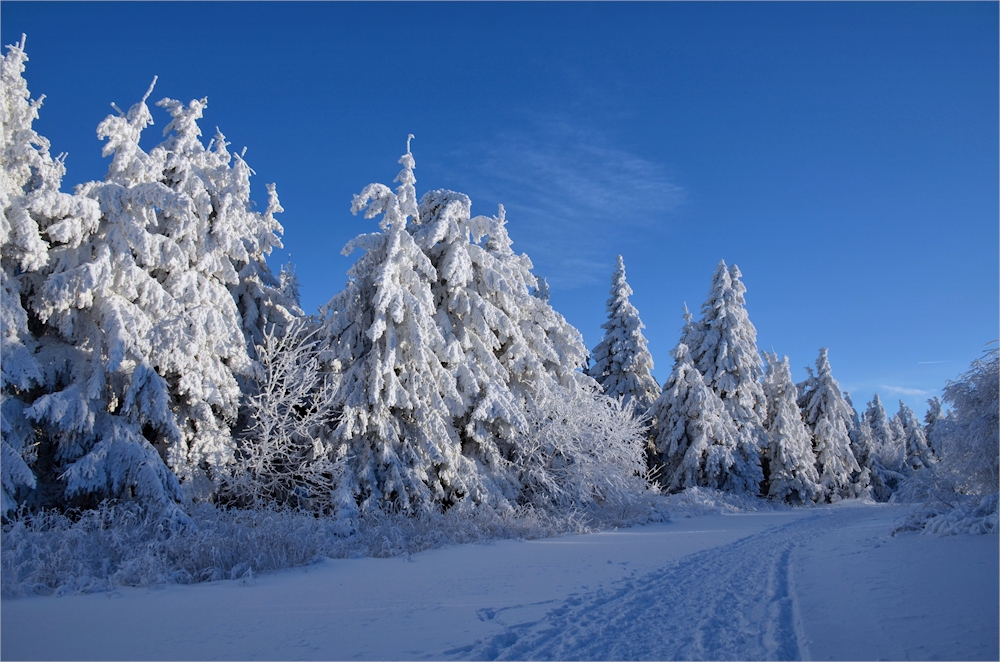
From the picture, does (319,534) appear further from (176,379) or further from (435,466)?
(176,379)

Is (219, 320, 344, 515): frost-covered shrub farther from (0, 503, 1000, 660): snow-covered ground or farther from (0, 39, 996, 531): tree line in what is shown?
(0, 503, 1000, 660): snow-covered ground

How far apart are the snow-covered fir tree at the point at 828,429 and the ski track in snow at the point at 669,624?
32299mm

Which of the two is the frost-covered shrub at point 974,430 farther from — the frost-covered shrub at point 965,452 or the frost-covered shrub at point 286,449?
the frost-covered shrub at point 286,449

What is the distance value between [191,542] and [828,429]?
128 feet

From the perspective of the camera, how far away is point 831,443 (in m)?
36.7

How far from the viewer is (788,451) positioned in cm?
3356

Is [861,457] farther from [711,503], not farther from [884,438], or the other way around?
[711,503]

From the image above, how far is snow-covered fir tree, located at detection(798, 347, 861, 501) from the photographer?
36.2 meters

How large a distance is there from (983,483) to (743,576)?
21.6 feet

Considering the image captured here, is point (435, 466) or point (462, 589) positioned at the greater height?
point (435, 466)

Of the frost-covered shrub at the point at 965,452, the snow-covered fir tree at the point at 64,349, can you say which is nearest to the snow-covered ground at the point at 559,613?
the frost-covered shrub at the point at 965,452

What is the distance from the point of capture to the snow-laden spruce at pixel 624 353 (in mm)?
33250

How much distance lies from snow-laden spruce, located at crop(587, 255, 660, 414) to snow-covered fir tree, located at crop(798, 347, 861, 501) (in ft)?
41.0

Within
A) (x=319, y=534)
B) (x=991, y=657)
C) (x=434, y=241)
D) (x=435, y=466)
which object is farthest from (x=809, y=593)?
(x=434, y=241)
